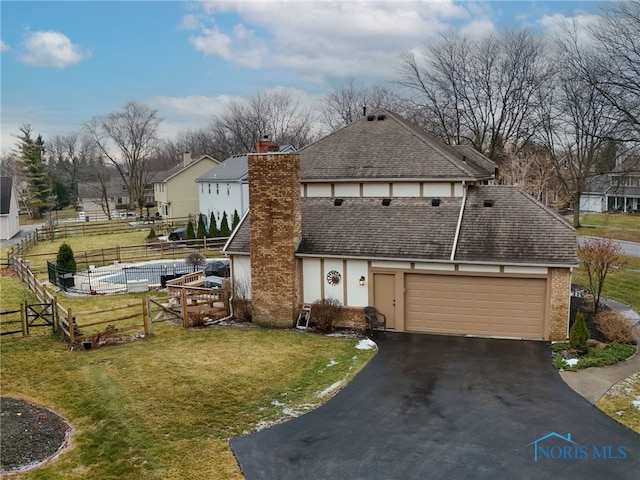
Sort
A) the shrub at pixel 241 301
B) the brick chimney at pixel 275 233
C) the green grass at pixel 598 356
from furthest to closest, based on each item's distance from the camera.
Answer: the shrub at pixel 241 301
the brick chimney at pixel 275 233
the green grass at pixel 598 356

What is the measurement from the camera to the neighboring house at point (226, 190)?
139ft

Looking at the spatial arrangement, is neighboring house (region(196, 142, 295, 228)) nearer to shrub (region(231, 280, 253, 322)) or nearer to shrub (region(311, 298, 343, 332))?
shrub (region(231, 280, 253, 322))

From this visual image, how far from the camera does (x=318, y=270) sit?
59.4 feet

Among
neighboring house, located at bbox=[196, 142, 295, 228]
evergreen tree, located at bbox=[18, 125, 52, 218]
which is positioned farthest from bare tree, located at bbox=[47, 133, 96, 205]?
neighboring house, located at bbox=[196, 142, 295, 228]

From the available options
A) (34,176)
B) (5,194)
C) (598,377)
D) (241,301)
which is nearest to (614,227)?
(598,377)

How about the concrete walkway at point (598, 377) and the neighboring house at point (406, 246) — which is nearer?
the concrete walkway at point (598, 377)

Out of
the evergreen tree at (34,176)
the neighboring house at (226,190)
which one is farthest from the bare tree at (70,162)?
the neighboring house at (226,190)

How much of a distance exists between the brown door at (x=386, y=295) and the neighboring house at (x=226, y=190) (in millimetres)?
24786

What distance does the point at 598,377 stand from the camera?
42.1ft

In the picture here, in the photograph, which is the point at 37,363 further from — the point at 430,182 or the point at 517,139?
the point at 517,139

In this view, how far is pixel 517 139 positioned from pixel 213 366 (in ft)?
119

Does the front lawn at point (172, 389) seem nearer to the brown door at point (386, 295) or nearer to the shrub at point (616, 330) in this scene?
the brown door at point (386, 295)

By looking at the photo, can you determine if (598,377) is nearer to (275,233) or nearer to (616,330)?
(616,330)

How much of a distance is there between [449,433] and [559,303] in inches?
283
